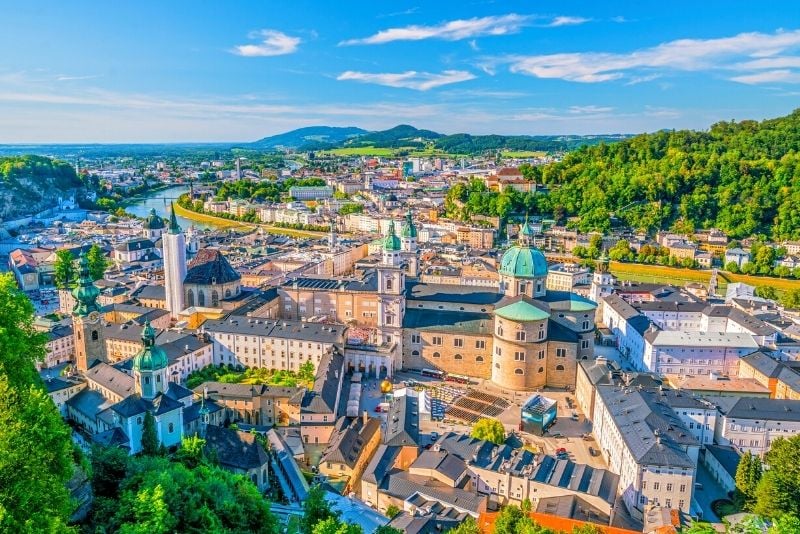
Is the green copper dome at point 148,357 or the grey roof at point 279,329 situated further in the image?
the grey roof at point 279,329

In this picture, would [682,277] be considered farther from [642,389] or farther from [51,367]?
[51,367]

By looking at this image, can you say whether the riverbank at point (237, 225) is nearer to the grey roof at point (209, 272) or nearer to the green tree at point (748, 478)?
the grey roof at point (209, 272)

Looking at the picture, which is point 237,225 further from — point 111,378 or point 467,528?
point 467,528

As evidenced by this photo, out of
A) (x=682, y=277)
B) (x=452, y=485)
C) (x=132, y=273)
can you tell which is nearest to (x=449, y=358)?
(x=452, y=485)

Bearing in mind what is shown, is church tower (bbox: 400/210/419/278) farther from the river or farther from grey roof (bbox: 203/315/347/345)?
the river

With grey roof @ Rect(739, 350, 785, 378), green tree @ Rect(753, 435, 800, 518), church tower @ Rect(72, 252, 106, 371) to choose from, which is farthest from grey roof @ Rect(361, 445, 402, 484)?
grey roof @ Rect(739, 350, 785, 378)

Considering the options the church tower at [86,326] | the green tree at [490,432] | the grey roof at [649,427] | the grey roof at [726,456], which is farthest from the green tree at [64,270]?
the grey roof at [726,456]

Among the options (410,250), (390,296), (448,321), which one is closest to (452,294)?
(448,321)
